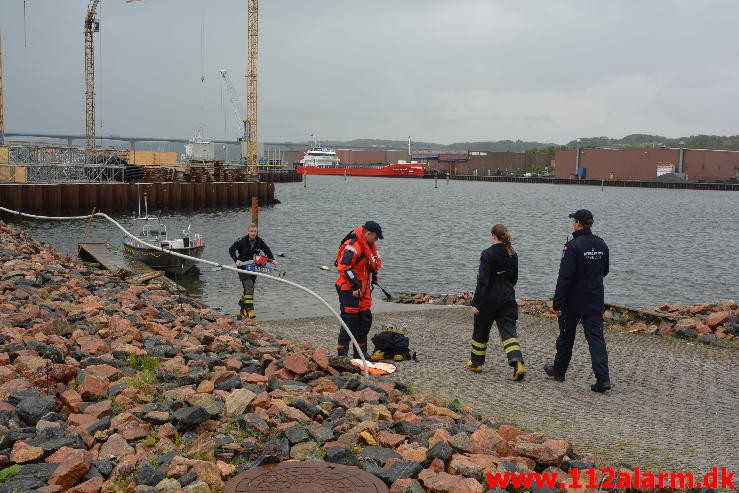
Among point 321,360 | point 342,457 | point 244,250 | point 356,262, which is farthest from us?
point 244,250

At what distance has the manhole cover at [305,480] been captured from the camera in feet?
15.0

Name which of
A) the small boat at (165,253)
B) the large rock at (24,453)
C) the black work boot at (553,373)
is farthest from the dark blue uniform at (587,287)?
the small boat at (165,253)

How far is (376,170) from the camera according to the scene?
179 metres

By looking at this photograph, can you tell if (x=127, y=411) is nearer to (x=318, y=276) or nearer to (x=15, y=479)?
(x=15, y=479)

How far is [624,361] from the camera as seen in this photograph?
32.5ft

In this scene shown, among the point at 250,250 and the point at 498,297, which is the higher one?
the point at 250,250

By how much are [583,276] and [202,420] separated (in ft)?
16.1

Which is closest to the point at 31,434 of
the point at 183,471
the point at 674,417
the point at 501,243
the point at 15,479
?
the point at 15,479

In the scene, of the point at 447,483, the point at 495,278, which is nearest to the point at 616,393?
the point at 495,278

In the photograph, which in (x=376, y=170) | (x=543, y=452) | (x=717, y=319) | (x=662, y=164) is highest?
(x=662, y=164)

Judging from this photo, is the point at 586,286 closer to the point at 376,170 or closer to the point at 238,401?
the point at 238,401

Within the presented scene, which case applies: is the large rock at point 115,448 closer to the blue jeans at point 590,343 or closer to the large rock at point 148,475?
the large rock at point 148,475

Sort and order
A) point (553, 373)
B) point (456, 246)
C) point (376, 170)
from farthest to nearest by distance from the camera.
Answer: point (376, 170)
point (456, 246)
point (553, 373)

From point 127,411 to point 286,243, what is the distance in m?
31.6
